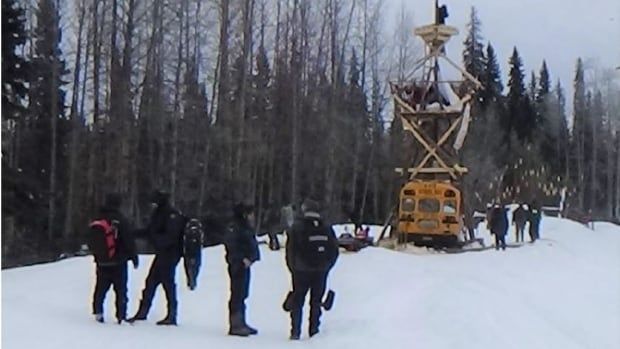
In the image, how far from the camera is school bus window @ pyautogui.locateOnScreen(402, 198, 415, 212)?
98.3ft

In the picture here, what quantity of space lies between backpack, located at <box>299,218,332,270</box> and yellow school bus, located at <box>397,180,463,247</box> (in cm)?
1904

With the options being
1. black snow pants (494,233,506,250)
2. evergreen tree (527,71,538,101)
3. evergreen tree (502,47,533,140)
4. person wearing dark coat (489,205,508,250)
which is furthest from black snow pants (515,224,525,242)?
evergreen tree (527,71,538,101)

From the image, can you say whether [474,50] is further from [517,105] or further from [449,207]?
[449,207]

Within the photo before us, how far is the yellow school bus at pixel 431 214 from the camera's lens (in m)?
29.3

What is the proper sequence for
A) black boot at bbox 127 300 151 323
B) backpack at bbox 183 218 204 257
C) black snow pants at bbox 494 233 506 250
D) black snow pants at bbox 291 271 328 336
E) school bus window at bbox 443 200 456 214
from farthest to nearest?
black snow pants at bbox 494 233 506 250, school bus window at bbox 443 200 456 214, black boot at bbox 127 300 151 323, backpack at bbox 183 218 204 257, black snow pants at bbox 291 271 328 336

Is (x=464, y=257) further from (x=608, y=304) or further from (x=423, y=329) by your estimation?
(x=423, y=329)

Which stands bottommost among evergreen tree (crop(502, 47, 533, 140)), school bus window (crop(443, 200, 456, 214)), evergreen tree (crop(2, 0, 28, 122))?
Answer: school bus window (crop(443, 200, 456, 214))

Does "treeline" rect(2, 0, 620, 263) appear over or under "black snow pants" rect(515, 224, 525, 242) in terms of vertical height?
over

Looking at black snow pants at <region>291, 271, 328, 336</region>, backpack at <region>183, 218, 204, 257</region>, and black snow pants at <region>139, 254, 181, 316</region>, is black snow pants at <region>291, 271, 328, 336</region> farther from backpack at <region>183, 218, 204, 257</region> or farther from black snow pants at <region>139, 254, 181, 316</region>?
black snow pants at <region>139, 254, 181, 316</region>

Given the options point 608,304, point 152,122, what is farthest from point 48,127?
point 608,304

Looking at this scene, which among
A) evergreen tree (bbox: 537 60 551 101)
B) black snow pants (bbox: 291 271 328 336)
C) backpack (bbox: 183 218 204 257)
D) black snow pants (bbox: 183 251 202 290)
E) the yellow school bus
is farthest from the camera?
evergreen tree (bbox: 537 60 551 101)

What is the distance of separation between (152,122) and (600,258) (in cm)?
2015

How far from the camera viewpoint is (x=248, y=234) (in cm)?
1097

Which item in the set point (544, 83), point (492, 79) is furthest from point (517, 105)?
point (544, 83)
